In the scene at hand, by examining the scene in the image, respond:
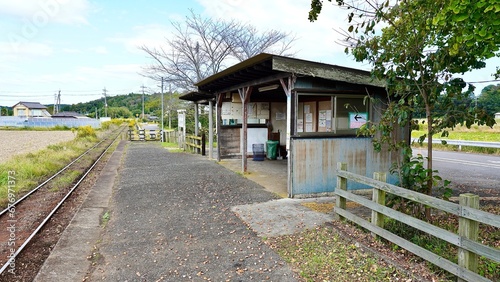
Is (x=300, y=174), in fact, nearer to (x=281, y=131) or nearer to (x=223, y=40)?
(x=281, y=131)

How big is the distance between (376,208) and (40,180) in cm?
929

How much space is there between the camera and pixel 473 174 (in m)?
9.71

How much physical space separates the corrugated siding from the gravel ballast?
852mm

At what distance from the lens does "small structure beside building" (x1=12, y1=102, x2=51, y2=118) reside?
3334 inches

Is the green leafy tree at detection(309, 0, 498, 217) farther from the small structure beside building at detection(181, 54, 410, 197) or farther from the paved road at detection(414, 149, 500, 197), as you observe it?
the paved road at detection(414, 149, 500, 197)

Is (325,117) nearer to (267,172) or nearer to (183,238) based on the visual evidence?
(267,172)

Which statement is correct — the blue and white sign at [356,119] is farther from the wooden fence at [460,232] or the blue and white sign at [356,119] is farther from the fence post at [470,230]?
the fence post at [470,230]

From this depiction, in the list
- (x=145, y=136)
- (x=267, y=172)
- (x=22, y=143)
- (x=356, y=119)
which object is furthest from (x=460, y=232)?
(x=145, y=136)

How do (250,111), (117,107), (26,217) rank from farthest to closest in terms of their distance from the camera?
(117,107), (250,111), (26,217)

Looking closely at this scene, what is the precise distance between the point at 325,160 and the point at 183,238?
3.53m

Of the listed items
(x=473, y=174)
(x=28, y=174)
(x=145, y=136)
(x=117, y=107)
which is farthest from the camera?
(x=117, y=107)

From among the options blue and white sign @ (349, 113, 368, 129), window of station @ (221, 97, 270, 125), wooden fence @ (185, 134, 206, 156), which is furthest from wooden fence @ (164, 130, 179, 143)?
blue and white sign @ (349, 113, 368, 129)

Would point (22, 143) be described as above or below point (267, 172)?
above

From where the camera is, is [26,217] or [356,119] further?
[356,119]
